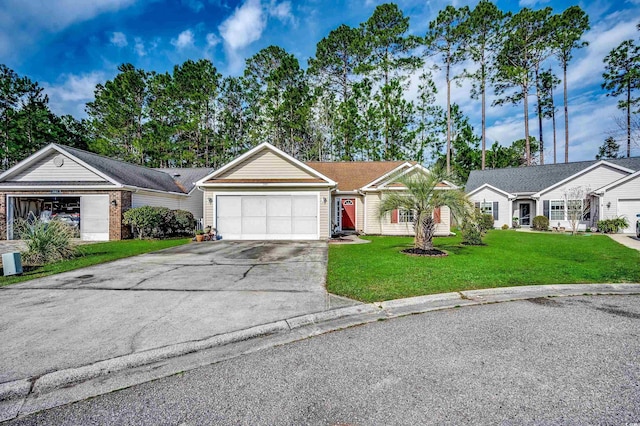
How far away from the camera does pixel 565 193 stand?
68.5ft

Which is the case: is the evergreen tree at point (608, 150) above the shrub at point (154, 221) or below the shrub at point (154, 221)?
above

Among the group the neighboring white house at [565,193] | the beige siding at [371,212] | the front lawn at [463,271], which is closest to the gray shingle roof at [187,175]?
the beige siding at [371,212]

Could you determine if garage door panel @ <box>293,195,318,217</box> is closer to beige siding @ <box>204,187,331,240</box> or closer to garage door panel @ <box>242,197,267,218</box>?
beige siding @ <box>204,187,331,240</box>

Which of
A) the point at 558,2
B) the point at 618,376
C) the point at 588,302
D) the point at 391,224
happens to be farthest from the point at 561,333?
the point at 558,2

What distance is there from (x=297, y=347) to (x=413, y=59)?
34.9 meters

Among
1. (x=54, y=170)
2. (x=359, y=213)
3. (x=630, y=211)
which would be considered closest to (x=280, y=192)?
(x=359, y=213)

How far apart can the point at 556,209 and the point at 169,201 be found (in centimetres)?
2833

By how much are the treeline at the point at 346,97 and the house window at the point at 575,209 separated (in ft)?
38.6

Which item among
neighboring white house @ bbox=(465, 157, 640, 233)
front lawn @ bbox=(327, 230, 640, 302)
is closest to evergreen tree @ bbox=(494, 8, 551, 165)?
neighboring white house @ bbox=(465, 157, 640, 233)

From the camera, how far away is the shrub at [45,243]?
8789 mm

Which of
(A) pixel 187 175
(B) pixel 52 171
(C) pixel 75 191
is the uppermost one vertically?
(A) pixel 187 175

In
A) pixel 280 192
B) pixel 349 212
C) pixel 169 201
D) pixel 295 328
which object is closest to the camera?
pixel 295 328

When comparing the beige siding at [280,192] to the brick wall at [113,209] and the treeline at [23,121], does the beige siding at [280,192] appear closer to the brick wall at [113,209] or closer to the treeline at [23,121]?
the brick wall at [113,209]

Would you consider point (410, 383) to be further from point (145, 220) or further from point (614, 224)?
point (614, 224)
